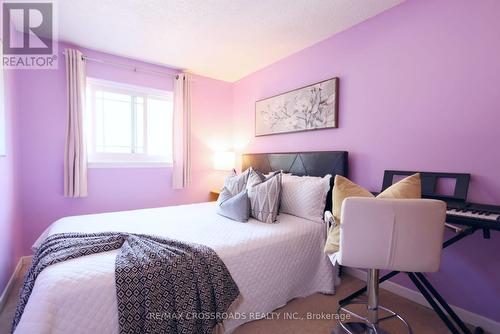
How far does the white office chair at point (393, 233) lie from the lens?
1229 millimetres

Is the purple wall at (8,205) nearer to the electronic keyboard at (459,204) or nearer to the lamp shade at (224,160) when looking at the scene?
the lamp shade at (224,160)

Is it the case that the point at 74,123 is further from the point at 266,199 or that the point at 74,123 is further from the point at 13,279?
the point at 266,199

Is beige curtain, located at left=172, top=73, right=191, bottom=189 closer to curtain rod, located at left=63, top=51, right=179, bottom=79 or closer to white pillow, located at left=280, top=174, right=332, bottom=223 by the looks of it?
curtain rod, located at left=63, top=51, right=179, bottom=79

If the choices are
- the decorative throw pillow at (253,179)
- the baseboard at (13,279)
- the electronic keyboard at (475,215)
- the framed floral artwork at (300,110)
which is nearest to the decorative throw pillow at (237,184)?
the decorative throw pillow at (253,179)

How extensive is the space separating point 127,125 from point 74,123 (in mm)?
663

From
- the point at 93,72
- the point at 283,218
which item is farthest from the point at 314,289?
the point at 93,72

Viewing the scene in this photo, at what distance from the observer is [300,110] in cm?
289

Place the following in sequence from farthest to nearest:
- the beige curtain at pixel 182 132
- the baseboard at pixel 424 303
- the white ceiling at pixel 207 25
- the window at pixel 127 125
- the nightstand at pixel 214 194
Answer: the nightstand at pixel 214 194, the beige curtain at pixel 182 132, the window at pixel 127 125, the white ceiling at pixel 207 25, the baseboard at pixel 424 303

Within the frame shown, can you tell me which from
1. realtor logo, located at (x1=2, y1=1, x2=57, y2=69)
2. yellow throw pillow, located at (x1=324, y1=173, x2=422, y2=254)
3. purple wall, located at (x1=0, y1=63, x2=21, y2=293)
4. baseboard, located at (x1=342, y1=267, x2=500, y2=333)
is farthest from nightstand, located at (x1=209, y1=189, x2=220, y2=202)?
realtor logo, located at (x1=2, y1=1, x2=57, y2=69)

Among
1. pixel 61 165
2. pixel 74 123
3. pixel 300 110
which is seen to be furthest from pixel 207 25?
pixel 61 165

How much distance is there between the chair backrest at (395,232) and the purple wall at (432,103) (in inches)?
32.1

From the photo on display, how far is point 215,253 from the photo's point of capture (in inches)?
60.9

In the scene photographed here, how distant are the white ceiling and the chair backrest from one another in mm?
1784

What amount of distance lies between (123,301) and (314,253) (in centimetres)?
146
